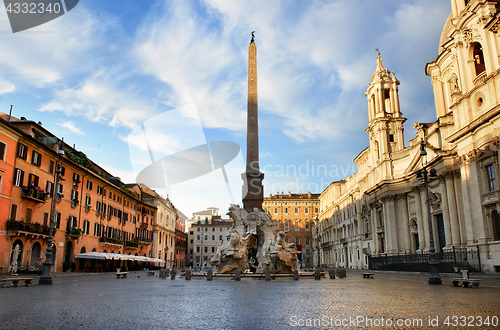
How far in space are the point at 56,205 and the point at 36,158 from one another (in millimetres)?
4773

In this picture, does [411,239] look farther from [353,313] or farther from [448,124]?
[353,313]

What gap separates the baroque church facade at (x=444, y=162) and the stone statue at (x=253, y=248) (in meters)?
9.24

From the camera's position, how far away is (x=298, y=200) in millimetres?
91438

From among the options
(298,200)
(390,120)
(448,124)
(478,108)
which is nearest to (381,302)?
(478,108)

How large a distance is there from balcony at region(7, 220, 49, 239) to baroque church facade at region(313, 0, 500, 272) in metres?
26.3

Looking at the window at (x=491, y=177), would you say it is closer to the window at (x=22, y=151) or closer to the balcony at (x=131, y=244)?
the window at (x=22, y=151)

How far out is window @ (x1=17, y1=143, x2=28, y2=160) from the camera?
28.2m

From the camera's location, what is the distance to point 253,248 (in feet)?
82.7

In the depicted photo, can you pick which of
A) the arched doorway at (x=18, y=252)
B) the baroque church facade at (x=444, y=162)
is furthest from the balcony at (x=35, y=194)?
the baroque church facade at (x=444, y=162)

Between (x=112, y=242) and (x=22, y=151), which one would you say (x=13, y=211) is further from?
(x=112, y=242)

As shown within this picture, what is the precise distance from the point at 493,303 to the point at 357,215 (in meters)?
51.9

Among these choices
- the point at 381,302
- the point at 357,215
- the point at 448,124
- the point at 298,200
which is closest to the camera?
the point at 381,302

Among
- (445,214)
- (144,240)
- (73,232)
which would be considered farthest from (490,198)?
(144,240)

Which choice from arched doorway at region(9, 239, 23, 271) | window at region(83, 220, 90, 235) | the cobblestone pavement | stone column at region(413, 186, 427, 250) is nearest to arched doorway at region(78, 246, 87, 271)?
window at region(83, 220, 90, 235)
